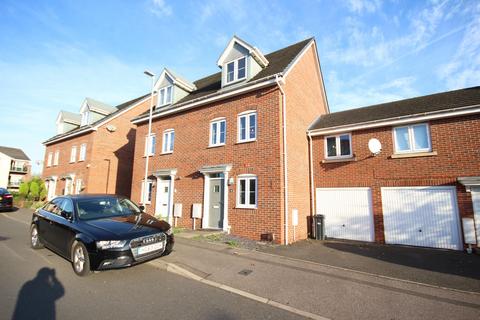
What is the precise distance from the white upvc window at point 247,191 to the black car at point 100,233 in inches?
181

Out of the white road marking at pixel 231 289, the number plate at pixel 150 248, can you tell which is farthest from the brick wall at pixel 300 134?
the number plate at pixel 150 248

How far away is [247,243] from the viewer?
9.19m

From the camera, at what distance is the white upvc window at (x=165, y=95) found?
616 inches

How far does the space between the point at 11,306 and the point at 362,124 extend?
12475 millimetres

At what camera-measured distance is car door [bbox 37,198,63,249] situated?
6.64 m

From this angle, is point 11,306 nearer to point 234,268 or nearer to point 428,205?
point 234,268

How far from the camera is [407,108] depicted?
11.3 metres

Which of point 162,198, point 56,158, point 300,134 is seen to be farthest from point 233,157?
point 56,158

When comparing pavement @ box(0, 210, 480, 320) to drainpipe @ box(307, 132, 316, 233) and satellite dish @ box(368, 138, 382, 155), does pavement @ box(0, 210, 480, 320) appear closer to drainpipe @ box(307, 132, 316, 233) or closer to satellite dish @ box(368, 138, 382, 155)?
drainpipe @ box(307, 132, 316, 233)

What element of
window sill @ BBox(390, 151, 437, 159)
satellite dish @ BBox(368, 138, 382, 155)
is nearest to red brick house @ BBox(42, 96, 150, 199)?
satellite dish @ BBox(368, 138, 382, 155)

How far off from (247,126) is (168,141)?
579 centimetres

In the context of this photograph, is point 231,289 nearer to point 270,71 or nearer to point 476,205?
point 476,205

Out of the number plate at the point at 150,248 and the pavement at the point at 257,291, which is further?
the number plate at the point at 150,248

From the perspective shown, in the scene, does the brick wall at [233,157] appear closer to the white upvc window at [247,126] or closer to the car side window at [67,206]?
the white upvc window at [247,126]
